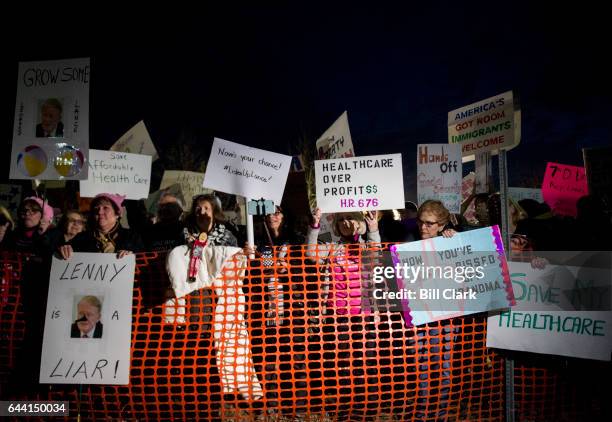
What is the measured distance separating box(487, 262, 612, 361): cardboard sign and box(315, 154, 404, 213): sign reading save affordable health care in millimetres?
1309

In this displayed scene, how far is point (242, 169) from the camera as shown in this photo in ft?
14.1

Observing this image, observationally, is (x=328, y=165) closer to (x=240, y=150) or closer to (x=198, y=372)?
(x=240, y=150)

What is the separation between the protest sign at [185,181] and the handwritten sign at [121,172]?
4.89 feet

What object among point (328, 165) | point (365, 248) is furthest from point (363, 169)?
point (365, 248)

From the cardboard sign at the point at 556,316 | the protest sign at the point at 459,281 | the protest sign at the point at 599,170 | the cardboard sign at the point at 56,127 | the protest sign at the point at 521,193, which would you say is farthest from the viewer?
the protest sign at the point at 521,193

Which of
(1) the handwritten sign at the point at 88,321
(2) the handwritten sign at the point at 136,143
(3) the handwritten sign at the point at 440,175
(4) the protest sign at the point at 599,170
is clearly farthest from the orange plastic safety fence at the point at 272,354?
(2) the handwritten sign at the point at 136,143

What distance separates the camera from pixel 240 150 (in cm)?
429

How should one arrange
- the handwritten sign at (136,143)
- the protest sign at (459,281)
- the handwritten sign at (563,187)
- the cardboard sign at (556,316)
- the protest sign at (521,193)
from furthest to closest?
the protest sign at (521,193) → the handwritten sign at (136,143) → the handwritten sign at (563,187) → the protest sign at (459,281) → the cardboard sign at (556,316)

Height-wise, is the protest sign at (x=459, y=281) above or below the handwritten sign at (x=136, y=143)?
below

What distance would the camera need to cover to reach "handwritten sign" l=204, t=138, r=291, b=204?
14.1ft

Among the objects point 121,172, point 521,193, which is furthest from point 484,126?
point 121,172

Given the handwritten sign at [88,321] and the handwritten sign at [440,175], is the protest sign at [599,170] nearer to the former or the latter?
the handwritten sign at [440,175]

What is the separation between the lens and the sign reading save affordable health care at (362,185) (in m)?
4.45

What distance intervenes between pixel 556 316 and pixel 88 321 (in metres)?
3.91
